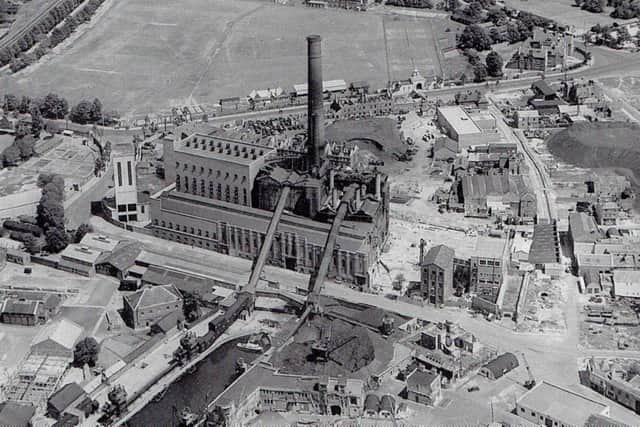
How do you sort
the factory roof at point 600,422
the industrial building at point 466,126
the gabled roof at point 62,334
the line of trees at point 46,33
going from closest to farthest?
the factory roof at point 600,422 → the gabled roof at point 62,334 → the industrial building at point 466,126 → the line of trees at point 46,33

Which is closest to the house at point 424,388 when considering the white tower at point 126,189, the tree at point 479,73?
the white tower at point 126,189

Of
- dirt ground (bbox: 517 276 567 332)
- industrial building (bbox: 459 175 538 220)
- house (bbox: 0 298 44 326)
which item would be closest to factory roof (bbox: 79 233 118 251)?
house (bbox: 0 298 44 326)

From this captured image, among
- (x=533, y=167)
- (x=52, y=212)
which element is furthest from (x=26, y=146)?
(x=533, y=167)

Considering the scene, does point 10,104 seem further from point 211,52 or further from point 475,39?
point 475,39

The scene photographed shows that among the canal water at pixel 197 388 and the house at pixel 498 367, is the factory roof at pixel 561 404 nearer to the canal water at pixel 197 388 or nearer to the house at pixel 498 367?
the house at pixel 498 367

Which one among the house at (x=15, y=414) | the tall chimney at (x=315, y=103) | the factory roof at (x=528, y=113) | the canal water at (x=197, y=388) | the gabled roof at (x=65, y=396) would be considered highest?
the tall chimney at (x=315, y=103)

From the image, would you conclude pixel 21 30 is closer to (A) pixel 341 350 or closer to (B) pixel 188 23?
(B) pixel 188 23
